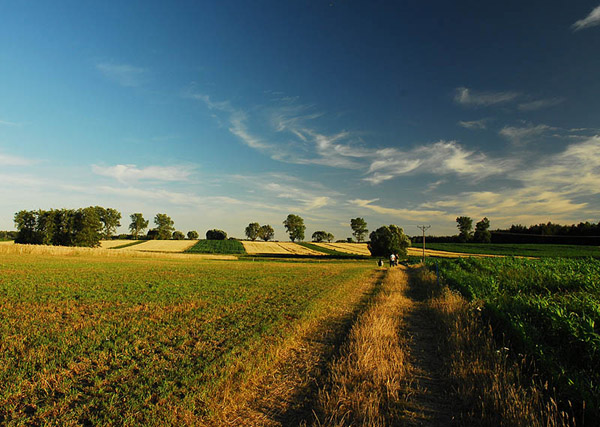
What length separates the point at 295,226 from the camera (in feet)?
462

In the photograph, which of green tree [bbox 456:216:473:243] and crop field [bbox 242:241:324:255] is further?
green tree [bbox 456:216:473:243]

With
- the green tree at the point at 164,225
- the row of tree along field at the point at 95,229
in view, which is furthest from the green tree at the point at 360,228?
the green tree at the point at 164,225

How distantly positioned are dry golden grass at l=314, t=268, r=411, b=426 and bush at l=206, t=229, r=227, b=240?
158756mm

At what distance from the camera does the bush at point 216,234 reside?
16025 centimetres

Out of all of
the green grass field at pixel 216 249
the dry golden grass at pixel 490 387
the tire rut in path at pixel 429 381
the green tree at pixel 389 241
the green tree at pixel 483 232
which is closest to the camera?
the dry golden grass at pixel 490 387

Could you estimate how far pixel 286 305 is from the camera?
13.4 meters

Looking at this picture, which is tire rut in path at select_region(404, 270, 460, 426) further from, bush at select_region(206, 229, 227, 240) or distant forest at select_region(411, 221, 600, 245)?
bush at select_region(206, 229, 227, 240)

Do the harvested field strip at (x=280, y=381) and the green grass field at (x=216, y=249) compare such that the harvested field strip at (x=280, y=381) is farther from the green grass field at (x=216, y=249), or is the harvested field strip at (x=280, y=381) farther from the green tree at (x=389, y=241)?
the green grass field at (x=216, y=249)

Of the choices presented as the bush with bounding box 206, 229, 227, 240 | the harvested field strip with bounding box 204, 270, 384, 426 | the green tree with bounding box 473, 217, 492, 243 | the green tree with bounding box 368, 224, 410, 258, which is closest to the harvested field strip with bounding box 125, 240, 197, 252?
the green tree with bounding box 368, 224, 410, 258

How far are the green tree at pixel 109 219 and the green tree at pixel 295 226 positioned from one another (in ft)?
258

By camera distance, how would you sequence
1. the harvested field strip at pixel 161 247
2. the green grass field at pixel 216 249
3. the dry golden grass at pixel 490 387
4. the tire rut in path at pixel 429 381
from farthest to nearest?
the green grass field at pixel 216 249, the harvested field strip at pixel 161 247, the tire rut in path at pixel 429 381, the dry golden grass at pixel 490 387

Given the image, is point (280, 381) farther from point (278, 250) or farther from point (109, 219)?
point (109, 219)

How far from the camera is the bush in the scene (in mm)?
160250

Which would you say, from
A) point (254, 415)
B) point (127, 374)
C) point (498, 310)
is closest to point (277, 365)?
point (254, 415)
